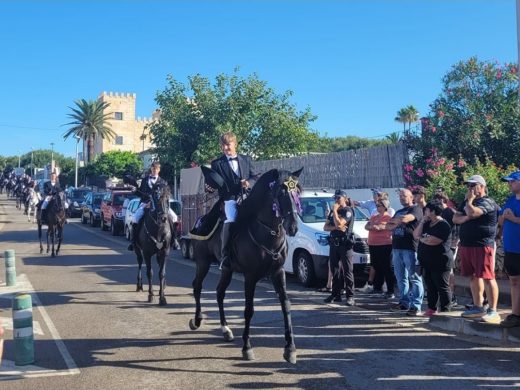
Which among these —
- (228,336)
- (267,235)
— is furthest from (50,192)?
(267,235)

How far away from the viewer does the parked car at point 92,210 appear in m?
31.6

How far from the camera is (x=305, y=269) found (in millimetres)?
12273

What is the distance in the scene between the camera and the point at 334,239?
1044 cm

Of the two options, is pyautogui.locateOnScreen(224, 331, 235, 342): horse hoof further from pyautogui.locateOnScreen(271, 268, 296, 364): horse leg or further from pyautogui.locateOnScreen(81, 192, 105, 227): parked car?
pyautogui.locateOnScreen(81, 192, 105, 227): parked car

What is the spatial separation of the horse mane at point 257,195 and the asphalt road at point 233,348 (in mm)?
1838

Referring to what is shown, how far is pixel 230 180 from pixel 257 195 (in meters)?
0.85

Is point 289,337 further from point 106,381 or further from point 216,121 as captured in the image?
point 216,121

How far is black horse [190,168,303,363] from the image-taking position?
6.38 m

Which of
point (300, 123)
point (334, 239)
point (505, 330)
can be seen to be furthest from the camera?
point (300, 123)

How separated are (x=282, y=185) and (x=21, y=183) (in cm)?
4703

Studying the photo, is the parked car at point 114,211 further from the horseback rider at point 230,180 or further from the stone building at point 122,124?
the stone building at point 122,124

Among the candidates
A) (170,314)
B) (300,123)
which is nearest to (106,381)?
(170,314)

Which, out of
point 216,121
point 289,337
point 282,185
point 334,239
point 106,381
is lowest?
point 106,381

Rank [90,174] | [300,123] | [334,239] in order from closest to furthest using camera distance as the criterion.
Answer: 1. [334,239]
2. [300,123]
3. [90,174]
